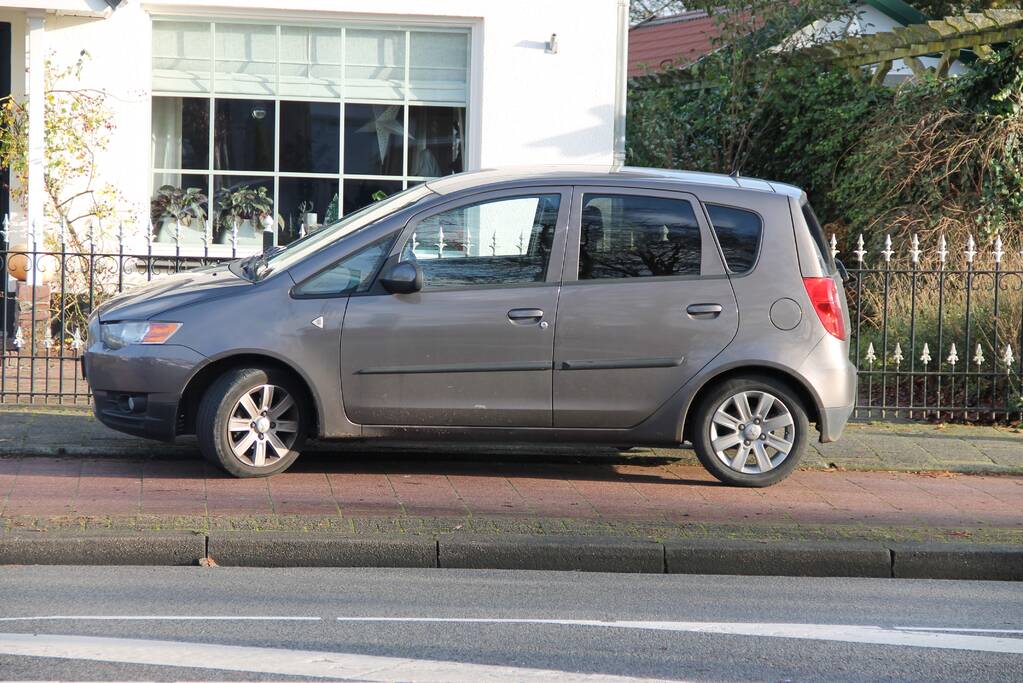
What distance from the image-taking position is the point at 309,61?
44.9 feet

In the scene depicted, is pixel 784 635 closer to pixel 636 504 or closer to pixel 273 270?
pixel 636 504

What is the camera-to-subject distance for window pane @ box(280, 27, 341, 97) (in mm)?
13648

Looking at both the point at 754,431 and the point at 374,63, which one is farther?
the point at 374,63

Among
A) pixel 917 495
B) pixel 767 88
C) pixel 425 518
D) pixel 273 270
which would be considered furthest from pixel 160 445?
pixel 767 88

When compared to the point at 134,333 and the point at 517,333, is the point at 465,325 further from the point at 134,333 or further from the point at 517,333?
the point at 134,333

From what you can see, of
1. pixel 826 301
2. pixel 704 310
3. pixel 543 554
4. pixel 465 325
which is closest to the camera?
pixel 543 554

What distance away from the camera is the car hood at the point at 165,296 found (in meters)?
7.67

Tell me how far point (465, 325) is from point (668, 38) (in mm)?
20684

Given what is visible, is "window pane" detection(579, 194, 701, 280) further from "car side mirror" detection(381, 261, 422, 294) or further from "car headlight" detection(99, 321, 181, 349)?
"car headlight" detection(99, 321, 181, 349)

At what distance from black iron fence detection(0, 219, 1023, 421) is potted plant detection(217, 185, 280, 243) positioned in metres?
0.39

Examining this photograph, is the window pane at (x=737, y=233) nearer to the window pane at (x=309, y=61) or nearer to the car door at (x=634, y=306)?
the car door at (x=634, y=306)

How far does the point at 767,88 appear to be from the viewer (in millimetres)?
Answer: 17141

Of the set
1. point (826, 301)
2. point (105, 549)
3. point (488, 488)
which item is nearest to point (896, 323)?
point (826, 301)

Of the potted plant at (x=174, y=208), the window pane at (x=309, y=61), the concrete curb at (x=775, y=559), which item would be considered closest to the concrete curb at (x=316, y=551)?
the concrete curb at (x=775, y=559)
